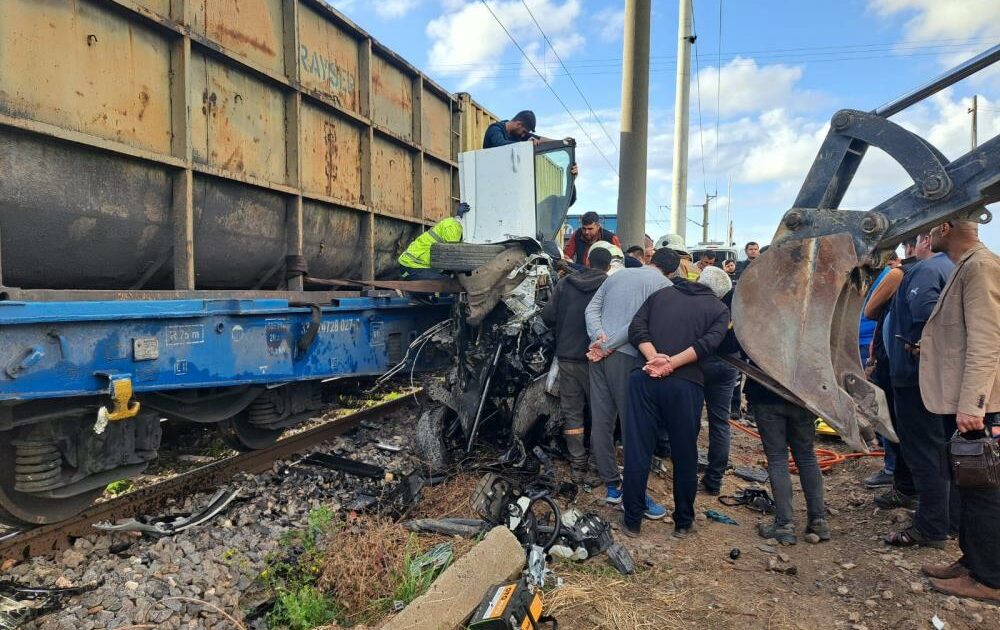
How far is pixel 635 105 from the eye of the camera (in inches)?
334

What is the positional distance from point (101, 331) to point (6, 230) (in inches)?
27.6

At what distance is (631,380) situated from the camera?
3945 millimetres

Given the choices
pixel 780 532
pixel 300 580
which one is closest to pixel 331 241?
pixel 300 580

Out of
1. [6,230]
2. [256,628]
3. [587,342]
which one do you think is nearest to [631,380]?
[587,342]

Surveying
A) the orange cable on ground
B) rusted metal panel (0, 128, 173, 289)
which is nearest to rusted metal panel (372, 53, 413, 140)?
rusted metal panel (0, 128, 173, 289)

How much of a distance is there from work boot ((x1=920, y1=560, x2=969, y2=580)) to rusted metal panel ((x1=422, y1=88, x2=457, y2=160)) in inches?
221

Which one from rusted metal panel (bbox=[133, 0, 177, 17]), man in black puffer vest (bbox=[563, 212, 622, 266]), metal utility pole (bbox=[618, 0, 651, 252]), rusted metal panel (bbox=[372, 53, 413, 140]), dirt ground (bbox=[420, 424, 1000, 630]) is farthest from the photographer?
metal utility pole (bbox=[618, 0, 651, 252])

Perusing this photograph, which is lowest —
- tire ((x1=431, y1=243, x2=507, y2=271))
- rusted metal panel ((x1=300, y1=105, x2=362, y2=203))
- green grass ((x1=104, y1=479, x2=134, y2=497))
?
green grass ((x1=104, y1=479, x2=134, y2=497))

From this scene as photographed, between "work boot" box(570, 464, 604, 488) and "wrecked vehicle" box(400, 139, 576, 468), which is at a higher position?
"wrecked vehicle" box(400, 139, 576, 468)

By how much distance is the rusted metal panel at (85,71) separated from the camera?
292 centimetres

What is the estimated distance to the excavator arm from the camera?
2.92 meters

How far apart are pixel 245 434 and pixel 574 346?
2642 mm

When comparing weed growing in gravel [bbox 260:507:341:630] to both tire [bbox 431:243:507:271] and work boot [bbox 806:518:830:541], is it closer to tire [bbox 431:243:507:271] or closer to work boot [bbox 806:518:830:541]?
tire [bbox 431:243:507:271]

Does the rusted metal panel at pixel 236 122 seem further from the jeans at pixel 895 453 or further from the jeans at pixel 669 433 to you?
the jeans at pixel 895 453
